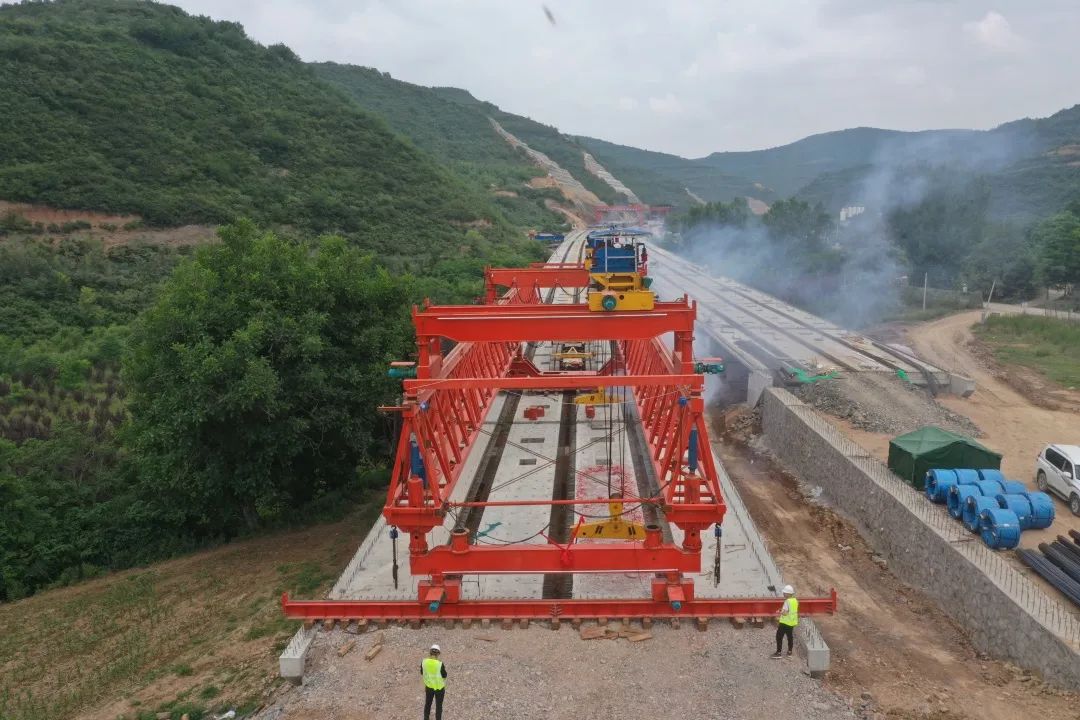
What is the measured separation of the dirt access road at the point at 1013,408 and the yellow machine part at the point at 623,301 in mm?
10145

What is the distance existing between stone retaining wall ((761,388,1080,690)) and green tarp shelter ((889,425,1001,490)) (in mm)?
541

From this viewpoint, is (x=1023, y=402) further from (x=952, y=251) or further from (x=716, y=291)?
(x=952, y=251)

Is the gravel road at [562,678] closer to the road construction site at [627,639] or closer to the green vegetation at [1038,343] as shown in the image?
the road construction site at [627,639]

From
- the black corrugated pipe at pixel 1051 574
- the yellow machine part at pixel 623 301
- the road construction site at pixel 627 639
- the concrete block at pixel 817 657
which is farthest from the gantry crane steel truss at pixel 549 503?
the black corrugated pipe at pixel 1051 574

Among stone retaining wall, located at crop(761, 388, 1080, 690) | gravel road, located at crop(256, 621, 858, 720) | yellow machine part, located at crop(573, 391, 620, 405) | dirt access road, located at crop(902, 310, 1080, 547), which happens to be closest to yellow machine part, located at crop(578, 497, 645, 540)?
gravel road, located at crop(256, 621, 858, 720)

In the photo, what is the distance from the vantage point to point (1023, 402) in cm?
2809

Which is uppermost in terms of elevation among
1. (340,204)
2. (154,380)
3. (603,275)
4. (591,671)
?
(340,204)

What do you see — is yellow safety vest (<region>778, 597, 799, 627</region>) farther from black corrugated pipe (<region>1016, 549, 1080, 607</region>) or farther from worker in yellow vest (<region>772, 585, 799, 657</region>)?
black corrugated pipe (<region>1016, 549, 1080, 607</region>)

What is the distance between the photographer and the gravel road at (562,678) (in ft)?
29.1

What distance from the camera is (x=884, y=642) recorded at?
1313 centimetres

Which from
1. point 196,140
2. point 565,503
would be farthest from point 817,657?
point 196,140

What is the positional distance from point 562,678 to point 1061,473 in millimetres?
15103

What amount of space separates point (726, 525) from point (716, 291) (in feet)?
120

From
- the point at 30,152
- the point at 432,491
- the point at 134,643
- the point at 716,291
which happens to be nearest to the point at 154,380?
the point at 134,643
